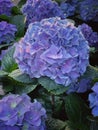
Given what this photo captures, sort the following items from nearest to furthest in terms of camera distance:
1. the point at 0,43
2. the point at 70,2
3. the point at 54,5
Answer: the point at 0,43, the point at 54,5, the point at 70,2

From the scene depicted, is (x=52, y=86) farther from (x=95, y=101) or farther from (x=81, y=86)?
(x=81, y=86)

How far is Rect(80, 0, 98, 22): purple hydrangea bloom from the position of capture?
2.51 meters

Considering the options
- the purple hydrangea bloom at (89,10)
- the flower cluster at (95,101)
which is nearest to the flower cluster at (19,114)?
the flower cluster at (95,101)

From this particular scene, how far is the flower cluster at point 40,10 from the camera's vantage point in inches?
90.7

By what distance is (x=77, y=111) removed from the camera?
152 centimetres

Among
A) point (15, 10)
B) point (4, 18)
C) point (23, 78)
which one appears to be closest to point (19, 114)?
point (23, 78)

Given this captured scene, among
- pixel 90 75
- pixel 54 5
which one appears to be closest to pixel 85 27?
pixel 54 5

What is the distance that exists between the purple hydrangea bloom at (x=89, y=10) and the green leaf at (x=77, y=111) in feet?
3.42

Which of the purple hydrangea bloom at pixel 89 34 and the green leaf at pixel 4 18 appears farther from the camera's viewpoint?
the green leaf at pixel 4 18

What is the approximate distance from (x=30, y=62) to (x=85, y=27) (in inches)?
37.8

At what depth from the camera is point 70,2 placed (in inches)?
110

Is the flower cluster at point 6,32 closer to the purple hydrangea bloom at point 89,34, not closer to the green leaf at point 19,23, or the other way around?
the green leaf at point 19,23

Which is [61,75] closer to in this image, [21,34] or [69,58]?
[69,58]

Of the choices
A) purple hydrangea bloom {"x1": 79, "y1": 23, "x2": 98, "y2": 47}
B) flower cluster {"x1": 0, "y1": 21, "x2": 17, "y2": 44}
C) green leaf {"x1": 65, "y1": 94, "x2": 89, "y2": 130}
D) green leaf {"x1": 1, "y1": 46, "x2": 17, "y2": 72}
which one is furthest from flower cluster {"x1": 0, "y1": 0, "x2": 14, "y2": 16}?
green leaf {"x1": 65, "y1": 94, "x2": 89, "y2": 130}
